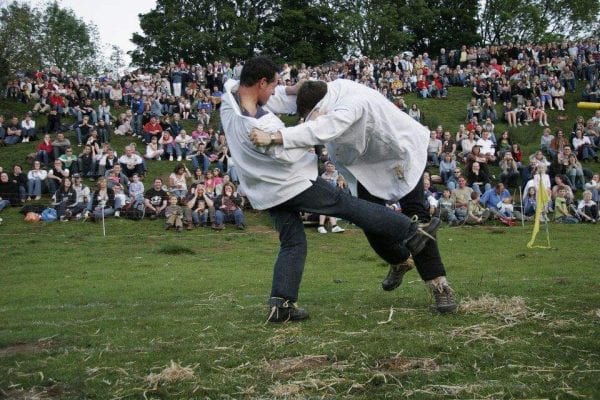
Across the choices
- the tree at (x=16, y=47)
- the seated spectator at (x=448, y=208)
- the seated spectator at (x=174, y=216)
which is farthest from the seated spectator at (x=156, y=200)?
the tree at (x=16, y=47)

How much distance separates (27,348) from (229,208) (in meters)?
16.5

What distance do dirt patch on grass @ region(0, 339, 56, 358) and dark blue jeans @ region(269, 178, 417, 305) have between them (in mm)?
1860

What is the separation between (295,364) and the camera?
4645 millimetres

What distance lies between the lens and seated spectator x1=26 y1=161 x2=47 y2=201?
23.6m

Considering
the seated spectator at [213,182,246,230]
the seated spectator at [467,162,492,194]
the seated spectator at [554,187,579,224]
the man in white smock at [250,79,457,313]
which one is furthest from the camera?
the seated spectator at [467,162,492,194]

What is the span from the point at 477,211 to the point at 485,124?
9.95m

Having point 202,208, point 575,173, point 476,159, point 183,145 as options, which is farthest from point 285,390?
point 183,145

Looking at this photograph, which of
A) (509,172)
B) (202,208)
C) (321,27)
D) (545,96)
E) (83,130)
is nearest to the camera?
(202,208)

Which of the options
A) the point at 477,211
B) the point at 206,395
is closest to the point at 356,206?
the point at 206,395

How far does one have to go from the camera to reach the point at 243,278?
40.2 ft

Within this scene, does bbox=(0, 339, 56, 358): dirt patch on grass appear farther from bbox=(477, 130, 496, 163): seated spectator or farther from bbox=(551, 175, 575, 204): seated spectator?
bbox=(477, 130, 496, 163): seated spectator

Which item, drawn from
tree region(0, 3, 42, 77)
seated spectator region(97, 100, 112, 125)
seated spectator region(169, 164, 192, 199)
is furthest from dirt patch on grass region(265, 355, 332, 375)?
tree region(0, 3, 42, 77)

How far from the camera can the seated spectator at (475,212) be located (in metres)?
22.2

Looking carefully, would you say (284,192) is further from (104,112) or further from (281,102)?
(104,112)
